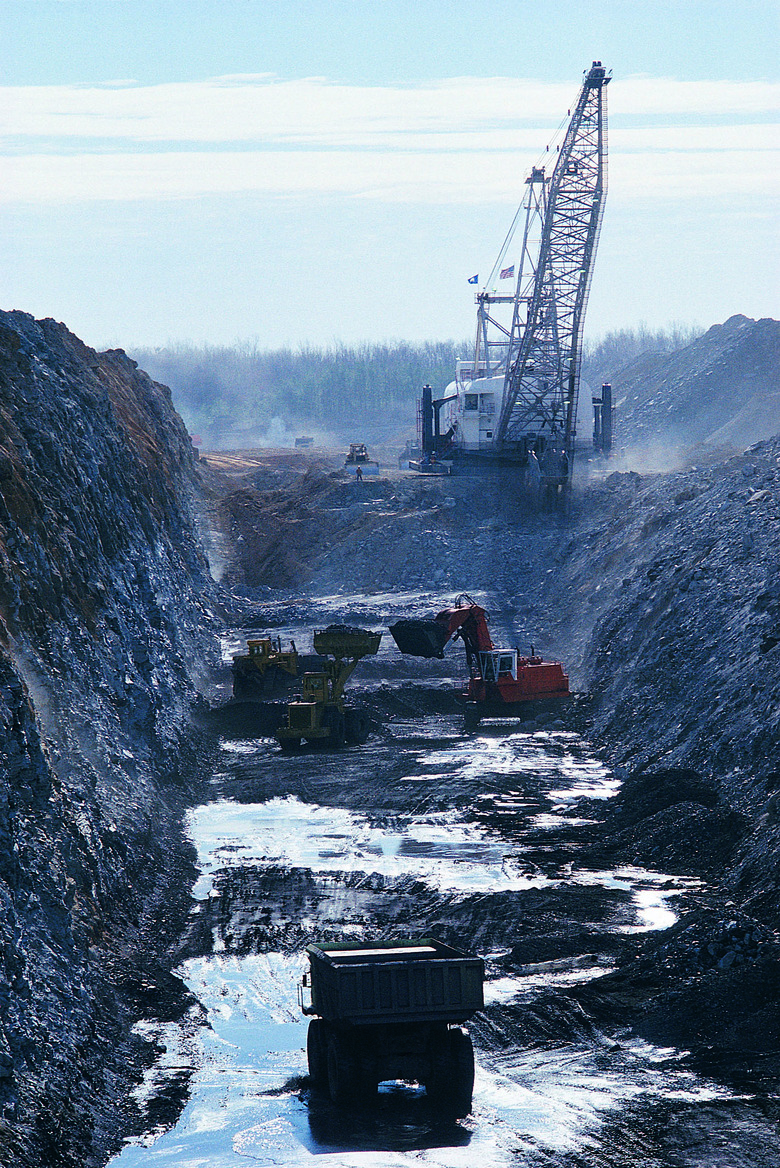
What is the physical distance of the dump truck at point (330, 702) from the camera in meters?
34.6

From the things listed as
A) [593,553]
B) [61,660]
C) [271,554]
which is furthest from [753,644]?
[271,554]

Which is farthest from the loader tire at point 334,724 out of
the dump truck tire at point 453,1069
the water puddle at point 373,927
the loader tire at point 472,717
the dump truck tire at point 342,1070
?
the dump truck tire at point 453,1069

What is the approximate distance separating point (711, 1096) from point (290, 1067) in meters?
5.21

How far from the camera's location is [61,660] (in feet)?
82.2

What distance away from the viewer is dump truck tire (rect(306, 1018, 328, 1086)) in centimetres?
1552

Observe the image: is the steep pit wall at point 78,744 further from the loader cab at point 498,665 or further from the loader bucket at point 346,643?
the loader cab at point 498,665

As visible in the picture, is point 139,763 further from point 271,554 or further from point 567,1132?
point 271,554

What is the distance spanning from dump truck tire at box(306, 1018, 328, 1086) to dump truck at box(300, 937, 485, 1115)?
0.35 feet

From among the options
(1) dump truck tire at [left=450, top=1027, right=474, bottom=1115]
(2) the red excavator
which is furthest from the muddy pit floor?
(2) the red excavator

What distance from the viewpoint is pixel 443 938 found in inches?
798

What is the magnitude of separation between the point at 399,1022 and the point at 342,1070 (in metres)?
1.00

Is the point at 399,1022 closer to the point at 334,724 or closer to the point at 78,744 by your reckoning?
the point at 78,744

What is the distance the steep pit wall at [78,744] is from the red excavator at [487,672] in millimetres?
6816

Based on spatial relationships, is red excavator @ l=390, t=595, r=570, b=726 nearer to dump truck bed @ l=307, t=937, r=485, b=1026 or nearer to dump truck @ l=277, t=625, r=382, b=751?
dump truck @ l=277, t=625, r=382, b=751
